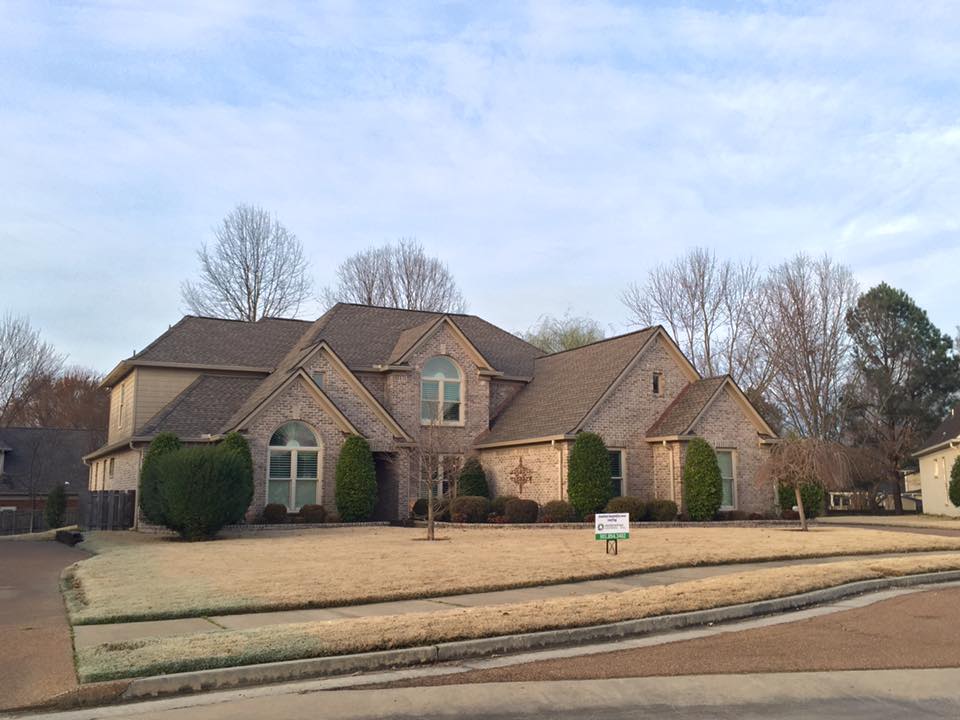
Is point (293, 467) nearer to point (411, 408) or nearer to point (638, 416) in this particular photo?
point (411, 408)

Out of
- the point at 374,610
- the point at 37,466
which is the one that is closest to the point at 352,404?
the point at 374,610

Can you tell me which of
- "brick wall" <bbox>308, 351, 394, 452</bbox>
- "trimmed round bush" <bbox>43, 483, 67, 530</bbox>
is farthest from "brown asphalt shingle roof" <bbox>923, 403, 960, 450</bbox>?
"trimmed round bush" <bbox>43, 483, 67, 530</bbox>

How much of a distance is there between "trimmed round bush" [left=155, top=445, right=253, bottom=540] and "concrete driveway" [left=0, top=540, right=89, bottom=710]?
4.36 m

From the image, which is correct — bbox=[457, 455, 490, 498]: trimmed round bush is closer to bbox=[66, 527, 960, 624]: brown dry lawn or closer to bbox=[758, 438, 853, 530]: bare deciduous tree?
bbox=[66, 527, 960, 624]: brown dry lawn

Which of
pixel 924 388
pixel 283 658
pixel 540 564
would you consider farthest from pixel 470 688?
pixel 924 388

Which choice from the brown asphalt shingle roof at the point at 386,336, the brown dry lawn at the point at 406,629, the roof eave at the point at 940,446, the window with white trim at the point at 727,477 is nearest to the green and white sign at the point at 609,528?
the brown dry lawn at the point at 406,629

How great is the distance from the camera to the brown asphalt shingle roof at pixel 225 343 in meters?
32.0

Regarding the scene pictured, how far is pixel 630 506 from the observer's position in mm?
27688

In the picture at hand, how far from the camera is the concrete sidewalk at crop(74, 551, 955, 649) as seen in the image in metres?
10.1

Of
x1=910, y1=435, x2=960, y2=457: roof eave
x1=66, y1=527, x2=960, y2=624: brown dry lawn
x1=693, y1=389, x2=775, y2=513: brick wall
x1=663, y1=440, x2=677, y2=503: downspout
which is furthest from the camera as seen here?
x1=910, y1=435, x2=960, y2=457: roof eave

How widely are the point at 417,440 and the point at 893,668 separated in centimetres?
2340

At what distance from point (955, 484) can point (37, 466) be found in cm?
4784

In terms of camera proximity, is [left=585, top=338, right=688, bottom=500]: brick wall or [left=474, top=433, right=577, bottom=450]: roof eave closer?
[left=474, top=433, right=577, bottom=450]: roof eave

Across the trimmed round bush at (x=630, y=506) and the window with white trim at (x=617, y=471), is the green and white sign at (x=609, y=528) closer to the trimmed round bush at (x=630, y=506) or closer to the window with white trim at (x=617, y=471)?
the trimmed round bush at (x=630, y=506)
